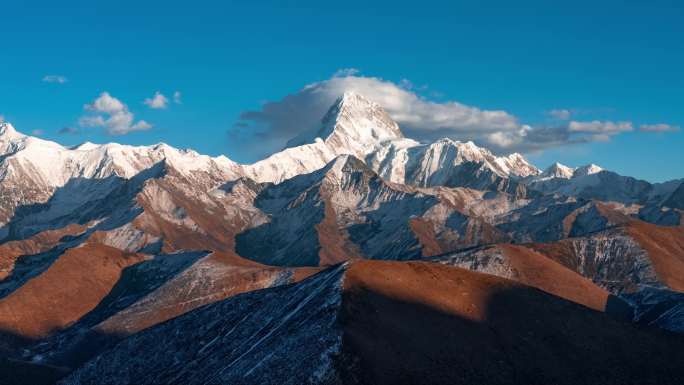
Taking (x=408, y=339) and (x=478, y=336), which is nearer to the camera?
(x=408, y=339)

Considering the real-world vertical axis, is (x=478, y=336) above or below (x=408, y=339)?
below

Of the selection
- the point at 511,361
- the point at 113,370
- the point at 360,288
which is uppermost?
the point at 360,288

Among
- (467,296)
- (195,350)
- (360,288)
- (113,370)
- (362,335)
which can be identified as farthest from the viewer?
(113,370)

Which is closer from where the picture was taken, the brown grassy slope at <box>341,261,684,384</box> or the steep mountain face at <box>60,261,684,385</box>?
the steep mountain face at <box>60,261,684,385</box>

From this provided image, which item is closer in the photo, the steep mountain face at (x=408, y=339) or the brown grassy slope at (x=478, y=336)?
the steep mountain face at (x=408, y=339)

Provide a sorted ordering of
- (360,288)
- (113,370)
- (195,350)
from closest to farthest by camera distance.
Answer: (360,288) → (195,350) → (113,370)

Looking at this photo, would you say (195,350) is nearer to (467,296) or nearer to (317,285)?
(317,285)

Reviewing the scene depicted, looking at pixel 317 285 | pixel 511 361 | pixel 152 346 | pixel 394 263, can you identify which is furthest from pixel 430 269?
pixel 152 346

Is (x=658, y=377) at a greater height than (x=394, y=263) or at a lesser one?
lesser
